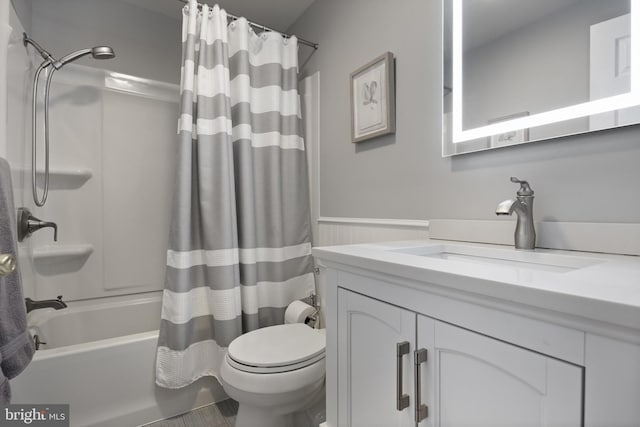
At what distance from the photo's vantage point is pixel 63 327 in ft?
6.18

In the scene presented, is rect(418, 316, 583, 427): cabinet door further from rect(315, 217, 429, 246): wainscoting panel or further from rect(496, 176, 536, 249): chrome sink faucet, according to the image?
rect(315, 217, 429, 246): wainscoting panel

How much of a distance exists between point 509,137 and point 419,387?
823mm

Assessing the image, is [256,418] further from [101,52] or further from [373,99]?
[101,52]

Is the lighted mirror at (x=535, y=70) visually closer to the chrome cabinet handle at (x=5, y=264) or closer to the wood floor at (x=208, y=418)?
the chrome cabinet handle at (x=5, y=264)

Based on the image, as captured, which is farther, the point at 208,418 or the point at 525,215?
the point at 208,418

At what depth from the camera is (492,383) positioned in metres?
0.59

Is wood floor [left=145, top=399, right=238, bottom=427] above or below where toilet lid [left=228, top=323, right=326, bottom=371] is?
below

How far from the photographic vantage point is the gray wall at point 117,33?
1.89 meters

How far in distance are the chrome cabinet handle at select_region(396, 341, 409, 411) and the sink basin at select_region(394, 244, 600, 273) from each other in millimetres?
315

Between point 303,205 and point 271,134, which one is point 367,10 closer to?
point 271,134

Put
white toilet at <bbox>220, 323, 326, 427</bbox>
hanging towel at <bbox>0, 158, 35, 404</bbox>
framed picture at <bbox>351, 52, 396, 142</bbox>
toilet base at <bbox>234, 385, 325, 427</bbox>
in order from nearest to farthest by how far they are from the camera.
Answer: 1. hanging towel at <bbox>0, 158, 35, 404</bbox>
2. white toilet at <bbox>220, 323, 326, 427</bbox>
3. toilet base at <bbox>234, 385, 325, 427</bbox>
4. framed picture at <bbox>351, 52, 396, 142</bbox>

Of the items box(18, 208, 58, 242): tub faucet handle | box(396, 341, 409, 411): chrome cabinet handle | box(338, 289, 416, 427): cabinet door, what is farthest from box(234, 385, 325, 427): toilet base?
box(18, 208, 58, 242): tub faucet handle

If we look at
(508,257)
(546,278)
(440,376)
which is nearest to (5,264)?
(440,376)

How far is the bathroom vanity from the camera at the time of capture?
454 mm
